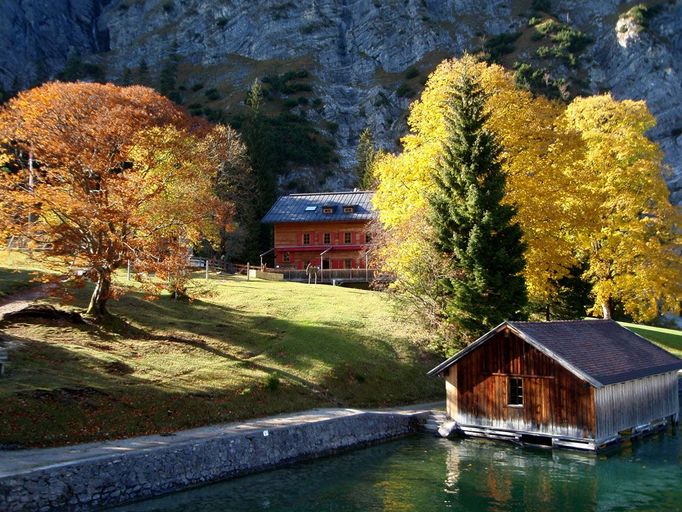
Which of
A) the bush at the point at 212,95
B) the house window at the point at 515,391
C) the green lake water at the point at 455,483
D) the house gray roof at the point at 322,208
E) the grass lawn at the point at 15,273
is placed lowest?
→ the green lake water at the point at 455,483

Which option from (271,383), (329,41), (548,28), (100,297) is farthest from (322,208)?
(548,28)

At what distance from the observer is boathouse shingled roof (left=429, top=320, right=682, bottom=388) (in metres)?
26.4

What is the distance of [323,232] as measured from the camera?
72750 mm

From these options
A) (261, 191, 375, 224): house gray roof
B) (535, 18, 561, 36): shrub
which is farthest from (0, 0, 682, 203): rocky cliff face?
(261, 191, 375, 224): house gray roof

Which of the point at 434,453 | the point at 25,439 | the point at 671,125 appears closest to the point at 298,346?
the point at 434,453

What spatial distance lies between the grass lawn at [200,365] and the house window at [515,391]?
7189mm

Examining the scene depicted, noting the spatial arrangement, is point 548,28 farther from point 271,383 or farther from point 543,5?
point 271,383

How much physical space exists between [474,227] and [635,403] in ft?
38.6

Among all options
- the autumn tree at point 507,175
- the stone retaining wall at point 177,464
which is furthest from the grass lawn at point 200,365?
the autumn tree at point 507,175

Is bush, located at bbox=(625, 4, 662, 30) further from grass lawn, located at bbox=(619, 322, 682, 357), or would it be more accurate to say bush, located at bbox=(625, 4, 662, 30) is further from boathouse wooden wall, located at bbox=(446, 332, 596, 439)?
boathouse wooden wall, located at bbox=(446, 332, 596, 439)

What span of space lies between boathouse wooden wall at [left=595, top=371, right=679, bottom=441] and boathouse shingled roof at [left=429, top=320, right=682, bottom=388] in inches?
24.4

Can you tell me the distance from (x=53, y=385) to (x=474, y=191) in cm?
2266

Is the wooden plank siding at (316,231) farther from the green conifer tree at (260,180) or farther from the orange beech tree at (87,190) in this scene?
the orange beech tree at (87,190)

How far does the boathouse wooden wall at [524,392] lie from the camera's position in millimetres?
26156
